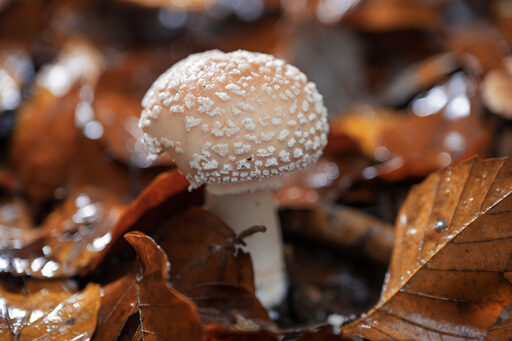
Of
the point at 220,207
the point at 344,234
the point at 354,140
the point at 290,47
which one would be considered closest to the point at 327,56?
the point at 290,47

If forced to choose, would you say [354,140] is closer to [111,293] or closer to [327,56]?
[327,56]

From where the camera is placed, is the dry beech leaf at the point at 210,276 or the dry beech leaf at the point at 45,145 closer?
the dry beech leaf at the point at 210,276

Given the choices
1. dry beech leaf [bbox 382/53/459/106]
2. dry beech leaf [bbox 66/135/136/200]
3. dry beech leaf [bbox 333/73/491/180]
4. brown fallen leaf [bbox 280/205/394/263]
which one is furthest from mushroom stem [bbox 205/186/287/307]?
dry beech leaf [bbox 382/53/459/106]

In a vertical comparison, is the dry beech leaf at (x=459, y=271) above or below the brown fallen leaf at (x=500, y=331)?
above

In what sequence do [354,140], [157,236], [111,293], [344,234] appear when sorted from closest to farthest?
[111,293]
[157,236]
[344,234]
[354,140]

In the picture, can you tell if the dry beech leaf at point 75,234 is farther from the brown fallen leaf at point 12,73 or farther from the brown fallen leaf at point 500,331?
the brown fallen leaf at point 500,331

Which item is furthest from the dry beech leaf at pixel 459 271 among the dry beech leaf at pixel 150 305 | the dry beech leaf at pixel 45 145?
the dry beech leaf at pixel 45 145
